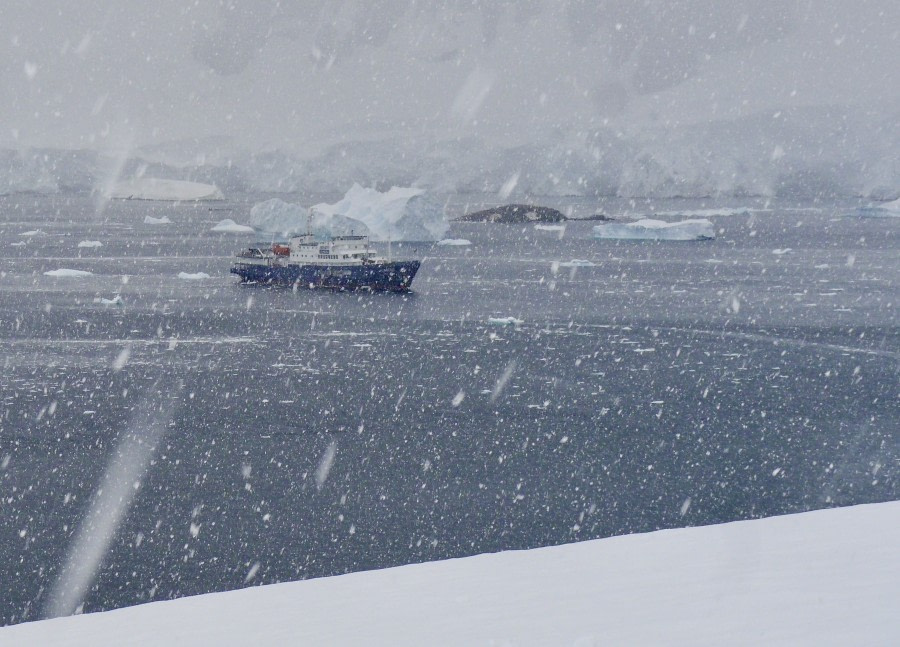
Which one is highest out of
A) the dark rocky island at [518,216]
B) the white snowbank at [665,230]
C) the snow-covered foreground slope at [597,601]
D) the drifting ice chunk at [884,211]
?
the snow-covered foreground slope at [597,601]

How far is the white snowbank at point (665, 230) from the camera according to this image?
220ft

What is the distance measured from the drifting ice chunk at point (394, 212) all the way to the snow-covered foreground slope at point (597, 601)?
4934 centimetres

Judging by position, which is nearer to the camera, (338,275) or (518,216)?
(338,275)

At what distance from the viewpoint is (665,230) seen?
67938mm

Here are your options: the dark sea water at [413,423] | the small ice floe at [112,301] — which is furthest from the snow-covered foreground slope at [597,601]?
the small ice floe at [112,301]

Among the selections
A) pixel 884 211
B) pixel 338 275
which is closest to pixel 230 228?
pixel 338 275

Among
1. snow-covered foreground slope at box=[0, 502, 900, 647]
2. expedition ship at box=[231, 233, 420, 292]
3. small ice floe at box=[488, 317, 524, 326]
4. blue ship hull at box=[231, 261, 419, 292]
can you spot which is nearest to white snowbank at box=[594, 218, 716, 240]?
expedition ship at box=[231, 233, 420, 292]

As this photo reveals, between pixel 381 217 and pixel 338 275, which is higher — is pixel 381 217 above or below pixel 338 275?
below

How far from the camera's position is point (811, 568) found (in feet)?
16.1

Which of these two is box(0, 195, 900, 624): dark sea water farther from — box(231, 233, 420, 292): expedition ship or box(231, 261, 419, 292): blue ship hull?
box(231, 233, 420, 292): expedition ship

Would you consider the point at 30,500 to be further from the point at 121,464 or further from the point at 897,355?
the point at 897,355

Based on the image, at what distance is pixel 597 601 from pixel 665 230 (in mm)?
65340

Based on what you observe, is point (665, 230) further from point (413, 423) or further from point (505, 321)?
point (413, 423)

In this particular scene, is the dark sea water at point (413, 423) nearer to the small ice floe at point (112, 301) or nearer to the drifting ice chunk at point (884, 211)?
the small ice floe at point (112, 301)
